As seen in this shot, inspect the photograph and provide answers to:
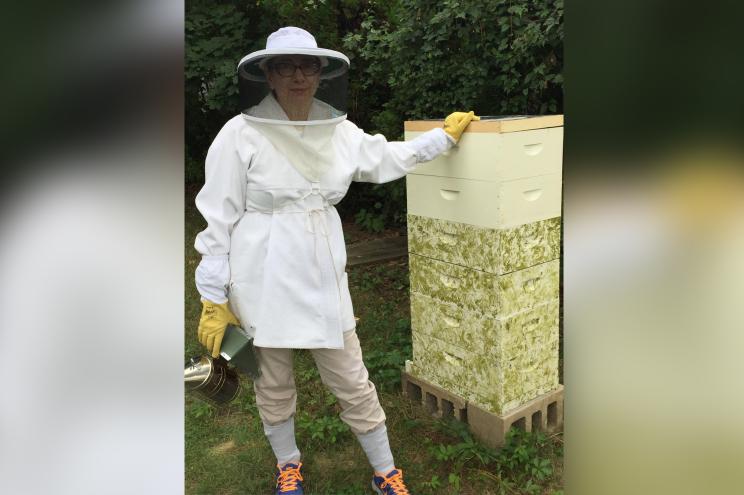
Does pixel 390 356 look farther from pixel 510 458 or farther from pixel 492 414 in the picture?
pixel 510 458

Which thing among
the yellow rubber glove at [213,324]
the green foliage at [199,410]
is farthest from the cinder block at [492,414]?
the yellow rubber glove at [213,324]

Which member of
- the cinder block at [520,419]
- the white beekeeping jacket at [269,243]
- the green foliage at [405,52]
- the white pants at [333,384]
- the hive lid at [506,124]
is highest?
the green foliage at [405,52]

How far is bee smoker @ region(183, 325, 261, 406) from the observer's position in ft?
6.40

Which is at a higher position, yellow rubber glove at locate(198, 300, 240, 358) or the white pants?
yellow rubber glove at locate(198, 300, 240, 358)

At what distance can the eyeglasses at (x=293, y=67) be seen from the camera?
186 centimetres

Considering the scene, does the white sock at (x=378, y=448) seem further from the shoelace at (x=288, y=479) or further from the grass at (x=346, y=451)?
the shoelace at (x=288, y=479)

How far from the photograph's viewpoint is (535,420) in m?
2.60

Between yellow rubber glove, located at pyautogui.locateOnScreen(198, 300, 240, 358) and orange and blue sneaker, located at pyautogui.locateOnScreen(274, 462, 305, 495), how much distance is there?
24.5 inches

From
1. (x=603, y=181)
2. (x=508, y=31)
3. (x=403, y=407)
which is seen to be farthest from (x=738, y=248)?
(x=508, y=31)

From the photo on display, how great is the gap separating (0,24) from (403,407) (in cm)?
253

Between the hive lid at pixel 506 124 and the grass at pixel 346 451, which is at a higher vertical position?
the hive lid at pixel 506 124

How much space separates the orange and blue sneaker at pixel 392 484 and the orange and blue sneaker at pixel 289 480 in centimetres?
31

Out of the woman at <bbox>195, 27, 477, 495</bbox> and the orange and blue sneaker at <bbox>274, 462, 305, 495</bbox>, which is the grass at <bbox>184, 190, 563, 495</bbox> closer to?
the orange and blue sneaker at <bbox>274, 462, 305, 495</bbox>

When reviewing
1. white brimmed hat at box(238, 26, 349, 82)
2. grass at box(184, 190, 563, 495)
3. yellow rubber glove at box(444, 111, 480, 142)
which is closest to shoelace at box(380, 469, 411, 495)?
grass at box(184, 190, 563, 495)
